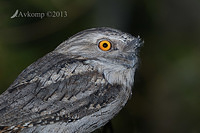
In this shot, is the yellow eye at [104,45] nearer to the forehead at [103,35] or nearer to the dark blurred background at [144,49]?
the forehead at [103,35]

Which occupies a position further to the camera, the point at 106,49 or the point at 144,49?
the point at 144,49

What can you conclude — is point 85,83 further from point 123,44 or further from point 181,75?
point 181,75

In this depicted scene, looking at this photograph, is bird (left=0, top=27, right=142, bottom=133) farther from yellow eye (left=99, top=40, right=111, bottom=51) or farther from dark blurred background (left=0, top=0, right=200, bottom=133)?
dark blurred background (left=0, top=0, right=200, bottom=133)

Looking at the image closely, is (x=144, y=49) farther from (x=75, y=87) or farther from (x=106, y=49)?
(x=75, y=87)

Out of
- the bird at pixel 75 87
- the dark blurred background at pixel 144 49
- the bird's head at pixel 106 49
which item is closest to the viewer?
the bird at pixel 75 87

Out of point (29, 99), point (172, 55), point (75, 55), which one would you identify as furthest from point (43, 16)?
point (29, 99)

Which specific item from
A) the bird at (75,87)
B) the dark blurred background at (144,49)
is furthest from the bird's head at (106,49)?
the dark blurred background at (144,49)

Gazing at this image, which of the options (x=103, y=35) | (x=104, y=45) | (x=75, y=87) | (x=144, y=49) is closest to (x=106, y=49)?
(x=104, y=45)

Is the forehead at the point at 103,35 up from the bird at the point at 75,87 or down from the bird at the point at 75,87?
up
